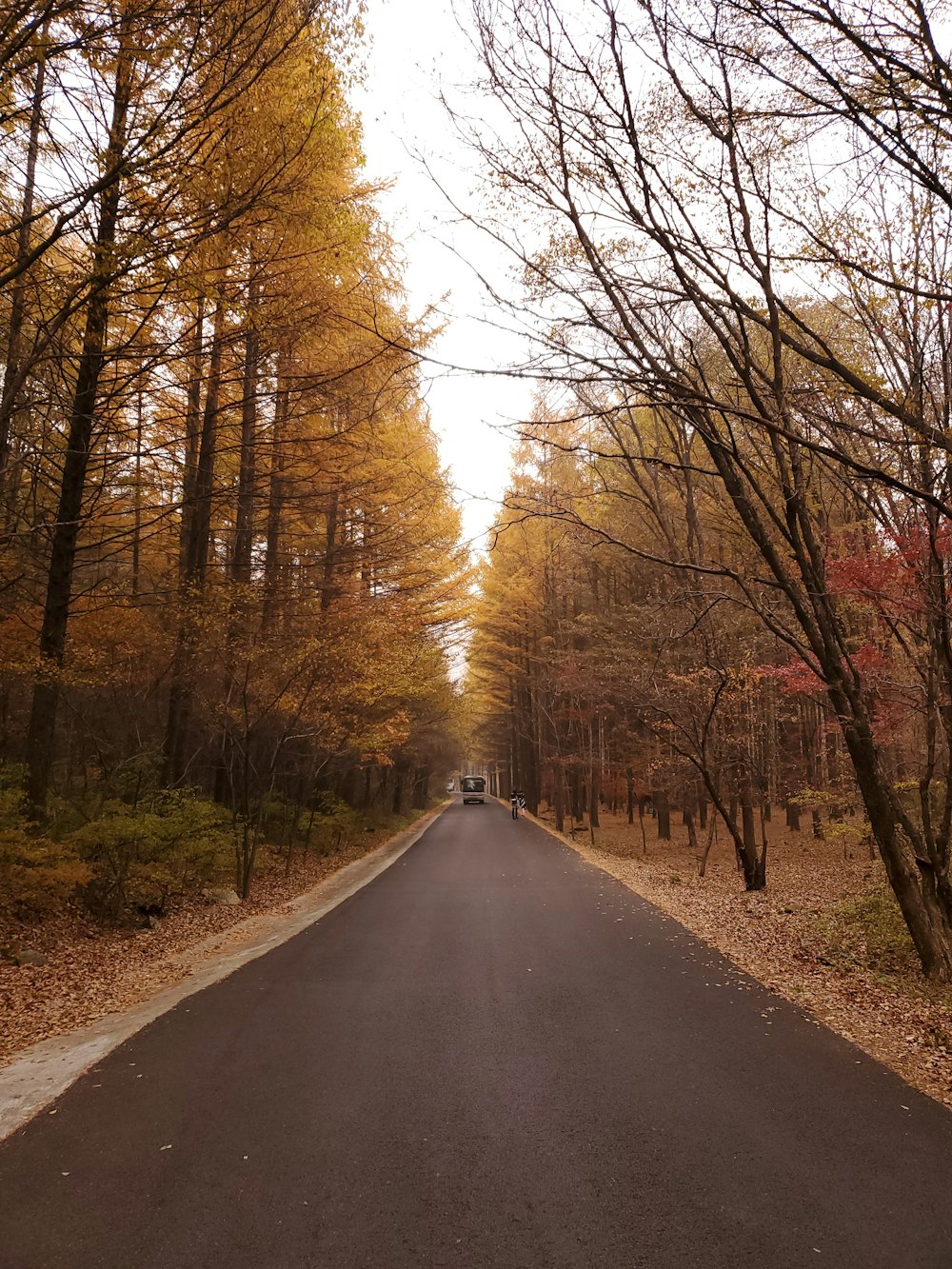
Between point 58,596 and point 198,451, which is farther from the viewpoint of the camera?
point 198,451

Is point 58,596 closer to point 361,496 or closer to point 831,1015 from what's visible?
point 361,496

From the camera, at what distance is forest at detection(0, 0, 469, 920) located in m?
5.48

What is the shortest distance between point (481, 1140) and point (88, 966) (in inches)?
195

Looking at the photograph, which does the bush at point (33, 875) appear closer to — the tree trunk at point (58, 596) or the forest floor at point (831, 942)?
the tree trunk at point (58, 596)

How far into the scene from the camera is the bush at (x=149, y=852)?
8.13m

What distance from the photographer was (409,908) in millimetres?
9820

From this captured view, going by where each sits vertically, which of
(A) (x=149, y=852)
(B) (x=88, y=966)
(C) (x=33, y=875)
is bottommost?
(B) (x=88, y=966)

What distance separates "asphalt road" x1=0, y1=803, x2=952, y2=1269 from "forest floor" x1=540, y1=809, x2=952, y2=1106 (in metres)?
0.40

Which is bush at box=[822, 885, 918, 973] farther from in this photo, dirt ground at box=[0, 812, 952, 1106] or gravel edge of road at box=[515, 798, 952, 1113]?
gravel edge of road at box=[515, 798, 952, 1113]

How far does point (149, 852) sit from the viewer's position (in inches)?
371

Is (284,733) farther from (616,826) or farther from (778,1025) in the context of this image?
(616,826)

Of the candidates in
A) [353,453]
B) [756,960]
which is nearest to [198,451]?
[353,453]

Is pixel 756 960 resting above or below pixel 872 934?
below

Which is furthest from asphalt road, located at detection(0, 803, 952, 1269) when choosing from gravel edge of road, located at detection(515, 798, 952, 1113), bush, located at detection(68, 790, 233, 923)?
bush, located at detection(68, 790, 233, 923)
